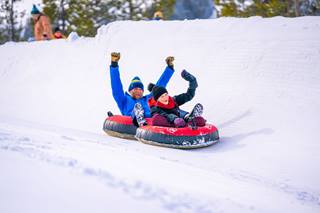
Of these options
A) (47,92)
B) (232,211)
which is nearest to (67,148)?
(232,211)

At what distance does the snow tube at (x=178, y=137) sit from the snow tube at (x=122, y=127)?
1.76ft

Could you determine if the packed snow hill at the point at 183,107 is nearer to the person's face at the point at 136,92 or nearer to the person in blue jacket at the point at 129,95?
the person in blue jacket at the point at 129,95

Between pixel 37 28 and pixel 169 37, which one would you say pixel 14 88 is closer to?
pixel 37 28

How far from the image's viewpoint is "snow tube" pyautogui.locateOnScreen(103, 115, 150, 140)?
19.0 ft

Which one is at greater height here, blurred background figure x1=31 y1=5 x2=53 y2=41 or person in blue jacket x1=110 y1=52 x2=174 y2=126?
blurred background figure x1=31 y1=5 x2=53 y2=41

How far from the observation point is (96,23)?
863 inches

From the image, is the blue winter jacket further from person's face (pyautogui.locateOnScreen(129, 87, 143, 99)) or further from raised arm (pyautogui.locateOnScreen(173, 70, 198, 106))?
raised arm (pyautogui.locateOnScreen(173, 70, 198, 106))

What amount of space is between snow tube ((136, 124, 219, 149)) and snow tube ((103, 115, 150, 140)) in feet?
1.76

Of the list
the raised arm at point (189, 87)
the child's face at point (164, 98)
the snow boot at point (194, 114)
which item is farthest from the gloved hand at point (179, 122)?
the raised arm at point (189, 87)

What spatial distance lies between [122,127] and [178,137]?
103cm

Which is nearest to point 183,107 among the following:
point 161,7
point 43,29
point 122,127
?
point 122,127

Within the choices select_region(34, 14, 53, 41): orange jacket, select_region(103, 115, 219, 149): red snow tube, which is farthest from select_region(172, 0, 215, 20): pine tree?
select_region(103, 115, 219, 149): red snow tube

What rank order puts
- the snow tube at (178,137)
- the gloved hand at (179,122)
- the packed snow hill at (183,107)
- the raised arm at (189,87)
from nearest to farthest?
the packed snow hill at (183,107), the snow tube at (178,137), the gloved hand at (179,122), the raised arm at (189,87)

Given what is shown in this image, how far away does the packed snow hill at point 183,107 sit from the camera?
249 cm
